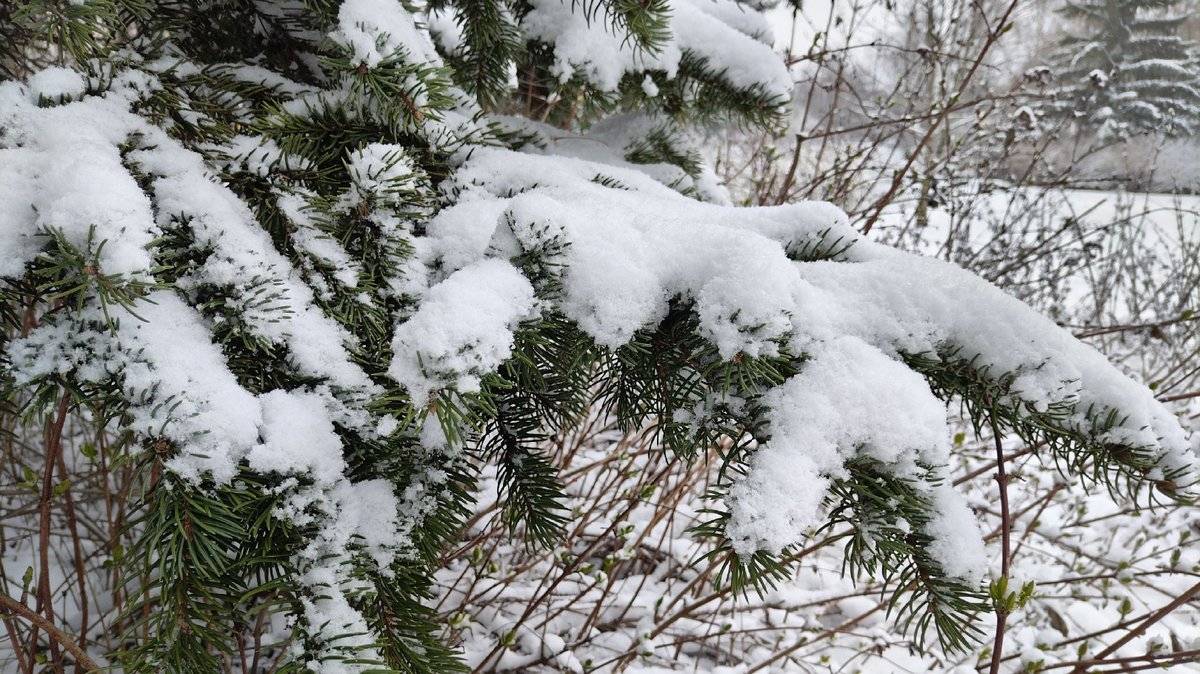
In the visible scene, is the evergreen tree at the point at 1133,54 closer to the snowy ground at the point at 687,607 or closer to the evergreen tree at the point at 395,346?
the snowy ground at the point at 687,607

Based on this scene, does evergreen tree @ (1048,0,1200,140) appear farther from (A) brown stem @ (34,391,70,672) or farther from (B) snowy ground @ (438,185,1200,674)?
(A) brown stem @ (34,391,70,672)

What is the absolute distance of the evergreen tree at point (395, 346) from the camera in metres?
0.62

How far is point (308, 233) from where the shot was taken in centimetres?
83

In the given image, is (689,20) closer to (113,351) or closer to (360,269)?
(360,269)

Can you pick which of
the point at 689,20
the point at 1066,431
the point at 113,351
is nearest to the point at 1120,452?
the point at 1066,431

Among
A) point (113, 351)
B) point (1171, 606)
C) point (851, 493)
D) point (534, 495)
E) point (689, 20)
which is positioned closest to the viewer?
point (113, 351)

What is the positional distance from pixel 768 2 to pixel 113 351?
230 cm

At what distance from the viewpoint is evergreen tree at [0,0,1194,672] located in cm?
62

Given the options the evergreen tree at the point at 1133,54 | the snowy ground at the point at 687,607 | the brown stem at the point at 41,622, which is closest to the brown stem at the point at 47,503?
the brown stem at the point at 41,622

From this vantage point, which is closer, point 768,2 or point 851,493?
point 851,493

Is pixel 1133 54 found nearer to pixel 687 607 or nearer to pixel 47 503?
pixel 687 607

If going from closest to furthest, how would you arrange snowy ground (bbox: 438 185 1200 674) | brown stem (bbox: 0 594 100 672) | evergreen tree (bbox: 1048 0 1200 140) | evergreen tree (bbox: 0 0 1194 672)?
evergreen tree (bbox: 0 0 1194 672)
brown stem (bbox: 0 594 100 672)
snowy ground (bbox: 438 185 1200 674)
evergreen tree (bbox: 1048 0 1200 140)

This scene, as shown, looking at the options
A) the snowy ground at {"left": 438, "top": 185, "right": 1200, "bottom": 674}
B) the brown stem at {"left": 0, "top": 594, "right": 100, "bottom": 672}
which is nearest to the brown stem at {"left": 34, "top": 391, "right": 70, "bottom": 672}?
the brown stem at {"left": 0, "top": 594, "right": 100, "bottom": 672}

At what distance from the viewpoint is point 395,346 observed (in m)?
0.61
